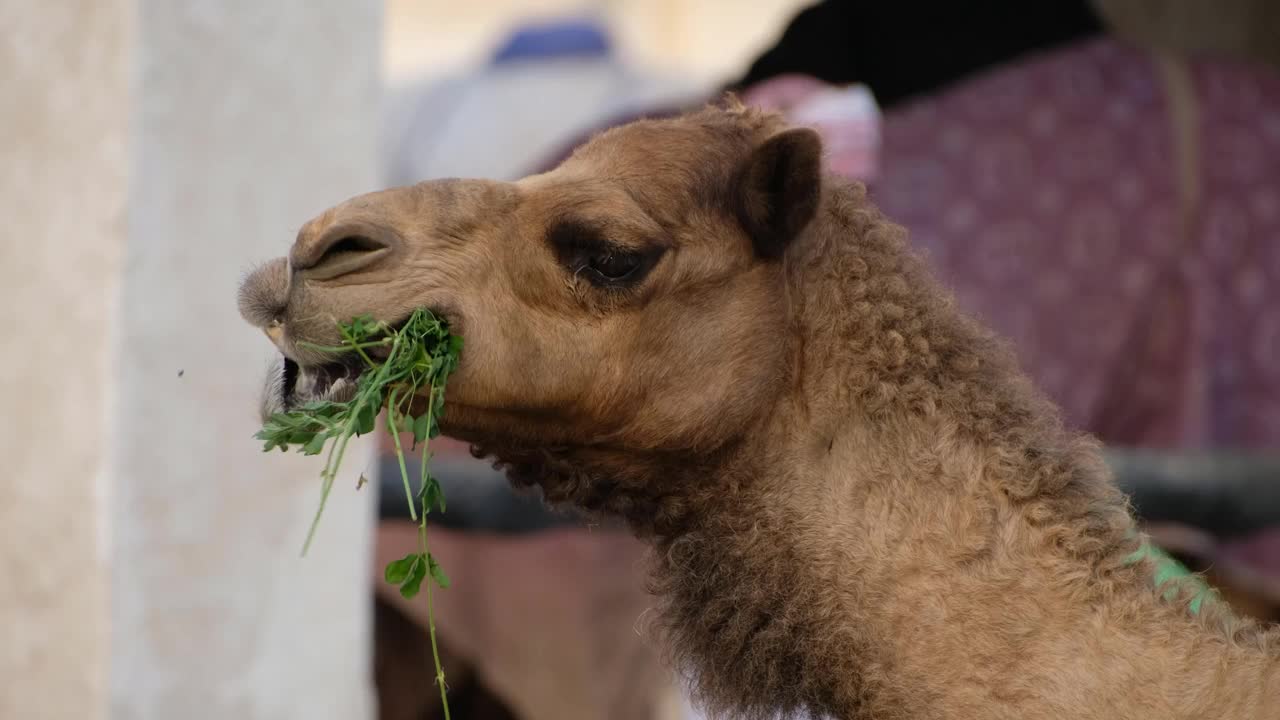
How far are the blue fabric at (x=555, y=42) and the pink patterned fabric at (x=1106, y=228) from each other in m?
2.58

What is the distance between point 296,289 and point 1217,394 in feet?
12.8

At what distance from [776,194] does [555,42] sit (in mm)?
5361

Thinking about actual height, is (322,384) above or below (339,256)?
below

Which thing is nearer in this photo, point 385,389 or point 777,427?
point 385,389

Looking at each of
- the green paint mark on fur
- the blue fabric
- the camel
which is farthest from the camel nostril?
the blue fabric

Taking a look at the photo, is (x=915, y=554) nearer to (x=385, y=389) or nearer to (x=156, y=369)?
(x=385, y=389)

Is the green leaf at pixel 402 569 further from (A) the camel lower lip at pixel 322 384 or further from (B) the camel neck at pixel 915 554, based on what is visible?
(B) the camel neck at pixel 915 554

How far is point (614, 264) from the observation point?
7.07ft

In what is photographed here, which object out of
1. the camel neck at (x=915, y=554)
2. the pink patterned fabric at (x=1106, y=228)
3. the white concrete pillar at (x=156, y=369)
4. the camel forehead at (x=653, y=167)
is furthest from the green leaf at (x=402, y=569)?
the pink patterned fabric at (x=1106, y=228)

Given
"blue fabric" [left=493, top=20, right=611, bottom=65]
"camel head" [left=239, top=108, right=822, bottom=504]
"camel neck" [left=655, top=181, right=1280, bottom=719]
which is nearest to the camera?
"camel neck" [left=655, top=181, right=1280, bottom=719]

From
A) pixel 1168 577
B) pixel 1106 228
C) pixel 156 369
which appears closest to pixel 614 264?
pixel 1168 577

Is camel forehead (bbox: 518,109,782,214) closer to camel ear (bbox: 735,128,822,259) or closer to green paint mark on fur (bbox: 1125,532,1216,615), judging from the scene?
camel ear (bbox: 735,128,822,259)

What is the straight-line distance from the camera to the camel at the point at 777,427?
1.99m

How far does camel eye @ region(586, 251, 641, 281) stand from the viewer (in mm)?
2148
